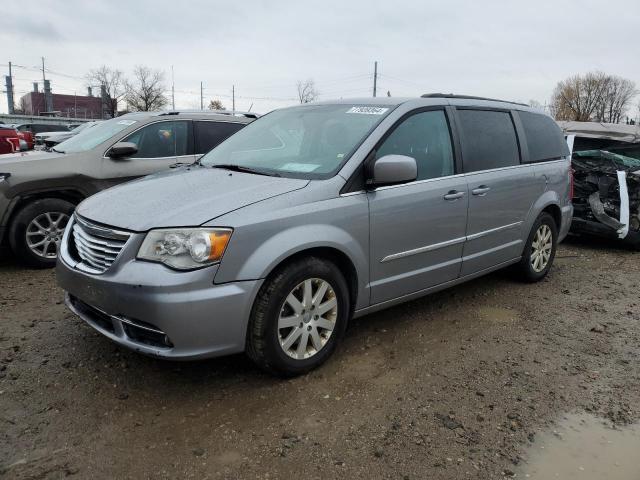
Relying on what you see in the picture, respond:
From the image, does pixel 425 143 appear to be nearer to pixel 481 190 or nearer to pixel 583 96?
pixel 481 190

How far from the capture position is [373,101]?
3.98m

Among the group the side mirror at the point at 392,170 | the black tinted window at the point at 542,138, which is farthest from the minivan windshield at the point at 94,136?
the black tinted window at the point at 542,138

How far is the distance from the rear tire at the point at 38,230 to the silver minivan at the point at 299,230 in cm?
217

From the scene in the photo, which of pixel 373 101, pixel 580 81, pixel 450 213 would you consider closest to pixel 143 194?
pixel 373 101

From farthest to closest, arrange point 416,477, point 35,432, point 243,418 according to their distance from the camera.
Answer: point 243,418, point 35,432, point 416,477

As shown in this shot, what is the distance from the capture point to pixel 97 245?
9.96ft

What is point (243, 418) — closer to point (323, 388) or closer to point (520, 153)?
point (323, 388)

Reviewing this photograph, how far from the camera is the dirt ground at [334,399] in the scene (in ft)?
8.15

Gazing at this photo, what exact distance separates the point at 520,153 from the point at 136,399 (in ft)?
12.6

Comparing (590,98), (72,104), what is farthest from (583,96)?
(72,104)

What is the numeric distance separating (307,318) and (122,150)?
3.46 meters

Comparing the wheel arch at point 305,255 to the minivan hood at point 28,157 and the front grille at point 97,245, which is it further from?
the minivan hood at point 28,157

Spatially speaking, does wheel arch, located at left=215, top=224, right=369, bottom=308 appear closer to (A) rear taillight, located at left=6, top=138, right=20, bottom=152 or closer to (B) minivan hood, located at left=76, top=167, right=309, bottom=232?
(B) minivan hood, located at left=76, top=167, right=309, bottom=232

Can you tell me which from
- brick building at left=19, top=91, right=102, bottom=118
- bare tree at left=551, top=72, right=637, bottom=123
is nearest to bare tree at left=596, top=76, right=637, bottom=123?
bare tree at left=551, top=72, right=637, bottom=123
